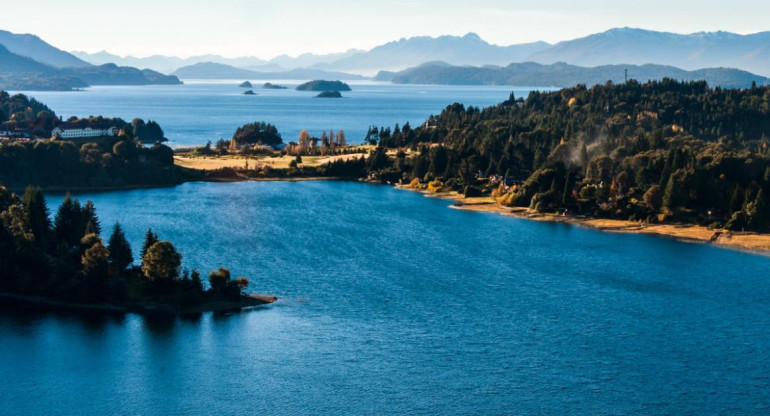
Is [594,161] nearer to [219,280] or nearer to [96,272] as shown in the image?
[219,280]

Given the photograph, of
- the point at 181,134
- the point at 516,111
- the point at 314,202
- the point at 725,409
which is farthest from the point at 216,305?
the point at 181,134

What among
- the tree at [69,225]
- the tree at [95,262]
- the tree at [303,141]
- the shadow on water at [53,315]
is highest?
the tree at [303,141]

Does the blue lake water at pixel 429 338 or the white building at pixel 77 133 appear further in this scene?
the white building at pixel 77 133

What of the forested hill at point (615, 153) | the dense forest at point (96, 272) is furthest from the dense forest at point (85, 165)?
the dense forest at point (96, 272)

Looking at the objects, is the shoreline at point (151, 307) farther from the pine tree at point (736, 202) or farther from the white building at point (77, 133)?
the white building at point (77, 133)

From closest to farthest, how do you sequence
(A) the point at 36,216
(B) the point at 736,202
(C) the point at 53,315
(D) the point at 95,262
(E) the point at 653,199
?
(C) the point at 53,315 < (D) the point at 95,262 < (A) the point at 36,216 < (B) the point at 736,202 < (E) the point at 653,199

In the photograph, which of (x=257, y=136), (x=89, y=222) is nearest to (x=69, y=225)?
(x=89, y=222)

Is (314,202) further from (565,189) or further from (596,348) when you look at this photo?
(596,348)

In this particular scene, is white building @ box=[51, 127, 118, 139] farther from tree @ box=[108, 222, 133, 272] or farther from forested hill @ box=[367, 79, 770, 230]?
tree @ box=[108, 222, 133, 272]
